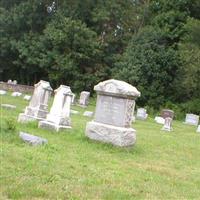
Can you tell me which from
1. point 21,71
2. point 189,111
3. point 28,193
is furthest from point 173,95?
point 28,193

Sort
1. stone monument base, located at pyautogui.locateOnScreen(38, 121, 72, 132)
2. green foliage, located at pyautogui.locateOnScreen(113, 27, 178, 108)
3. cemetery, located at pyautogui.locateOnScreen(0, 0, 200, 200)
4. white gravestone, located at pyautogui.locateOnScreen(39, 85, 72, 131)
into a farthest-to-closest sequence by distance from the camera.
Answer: green foliage, located at pyautogui.locateOnScreen(113, 27, 178, 108), white gravestone, located at pyautogui.locateOnScreen(39, 85, 72, 131), stone monument base, located at pyautogui.locateOnScreen(38, 121, 72, 132), cemetery, located at pyautogui.locateOnScreen(0, 0, 200, 200)

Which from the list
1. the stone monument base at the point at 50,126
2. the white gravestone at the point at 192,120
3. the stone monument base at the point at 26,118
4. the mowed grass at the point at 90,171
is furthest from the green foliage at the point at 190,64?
the mowed grass at the point at 90,171

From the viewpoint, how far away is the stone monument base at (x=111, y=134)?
1119cm

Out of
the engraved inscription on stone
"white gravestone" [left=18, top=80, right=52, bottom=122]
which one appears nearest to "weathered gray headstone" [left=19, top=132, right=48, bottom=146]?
the engraved inscription on stone

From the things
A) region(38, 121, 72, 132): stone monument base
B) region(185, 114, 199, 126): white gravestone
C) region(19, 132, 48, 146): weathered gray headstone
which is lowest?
region(185, 114, 199, 126): white gravestone

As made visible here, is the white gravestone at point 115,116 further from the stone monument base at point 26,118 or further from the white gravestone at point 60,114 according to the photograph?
the stone monument base at point 26,118

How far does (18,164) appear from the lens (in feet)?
24.8

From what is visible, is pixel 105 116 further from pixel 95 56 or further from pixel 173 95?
pixel 95 56

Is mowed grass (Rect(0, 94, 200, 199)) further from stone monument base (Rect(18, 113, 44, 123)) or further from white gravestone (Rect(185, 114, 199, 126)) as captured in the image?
white gravestone (Rect(185, 114, 199, 126))

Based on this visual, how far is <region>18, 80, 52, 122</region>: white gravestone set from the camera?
14937mm

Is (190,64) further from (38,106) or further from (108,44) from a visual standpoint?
(38,106)

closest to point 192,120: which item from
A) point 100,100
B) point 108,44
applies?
point 108,44

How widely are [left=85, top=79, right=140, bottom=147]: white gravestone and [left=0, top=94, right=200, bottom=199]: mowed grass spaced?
247 millimetres

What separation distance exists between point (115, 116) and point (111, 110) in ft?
0.64
